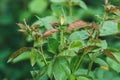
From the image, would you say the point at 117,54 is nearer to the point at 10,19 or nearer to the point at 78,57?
the point at 78,57

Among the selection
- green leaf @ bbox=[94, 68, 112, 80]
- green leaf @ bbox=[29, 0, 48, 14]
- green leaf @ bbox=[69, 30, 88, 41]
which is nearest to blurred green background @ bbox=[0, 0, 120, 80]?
green leaf @ bbox=[29, 0, 48, 14]

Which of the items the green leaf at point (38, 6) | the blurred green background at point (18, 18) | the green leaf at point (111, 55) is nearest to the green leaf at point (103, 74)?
the green leaf at point (111, 55)

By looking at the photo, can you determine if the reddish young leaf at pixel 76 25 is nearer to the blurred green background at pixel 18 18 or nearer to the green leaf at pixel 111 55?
the green leaf at pixel 111 55

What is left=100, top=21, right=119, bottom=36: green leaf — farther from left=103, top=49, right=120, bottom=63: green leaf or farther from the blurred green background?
the blurred green background

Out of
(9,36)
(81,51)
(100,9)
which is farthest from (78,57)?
(9,36)

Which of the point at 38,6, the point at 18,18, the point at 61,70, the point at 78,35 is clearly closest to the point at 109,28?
the point at 78,35

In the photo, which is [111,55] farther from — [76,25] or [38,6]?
[38,6]
